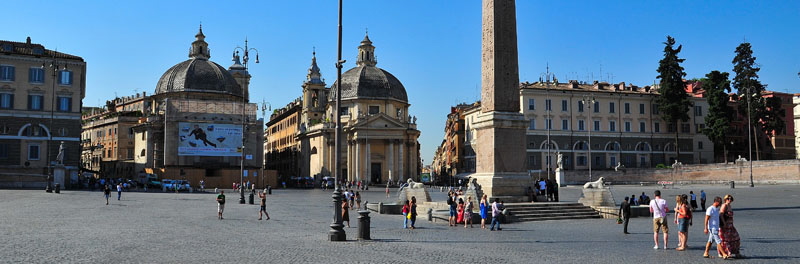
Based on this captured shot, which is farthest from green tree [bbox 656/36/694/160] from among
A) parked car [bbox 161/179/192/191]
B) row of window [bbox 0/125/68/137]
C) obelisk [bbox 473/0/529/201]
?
row of window [bbox 0/125/68/137]

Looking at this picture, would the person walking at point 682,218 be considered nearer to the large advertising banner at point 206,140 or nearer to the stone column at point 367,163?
the large advertising banner at point 206,140

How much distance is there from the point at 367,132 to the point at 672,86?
2918 cm

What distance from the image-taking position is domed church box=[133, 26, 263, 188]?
61.1m

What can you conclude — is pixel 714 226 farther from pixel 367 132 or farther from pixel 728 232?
pixel 367 132

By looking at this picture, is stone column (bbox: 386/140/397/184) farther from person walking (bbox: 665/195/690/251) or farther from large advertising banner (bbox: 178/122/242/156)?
person walking (bbox: 665/195/690/251)

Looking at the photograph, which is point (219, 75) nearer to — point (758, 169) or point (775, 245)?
point (758, 169)

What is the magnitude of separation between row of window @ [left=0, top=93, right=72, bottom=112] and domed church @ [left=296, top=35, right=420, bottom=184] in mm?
26174

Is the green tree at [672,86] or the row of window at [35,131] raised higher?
the green tree at [672,86]

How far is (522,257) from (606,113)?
56476mm

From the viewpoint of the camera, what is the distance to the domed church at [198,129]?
61.1m

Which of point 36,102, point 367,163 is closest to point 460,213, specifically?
point 36,102

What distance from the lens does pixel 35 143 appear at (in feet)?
162

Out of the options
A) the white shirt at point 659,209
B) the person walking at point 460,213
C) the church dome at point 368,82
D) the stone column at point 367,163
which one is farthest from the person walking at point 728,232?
the church dome at point 368,82

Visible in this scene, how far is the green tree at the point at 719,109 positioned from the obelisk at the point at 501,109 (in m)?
45.6
